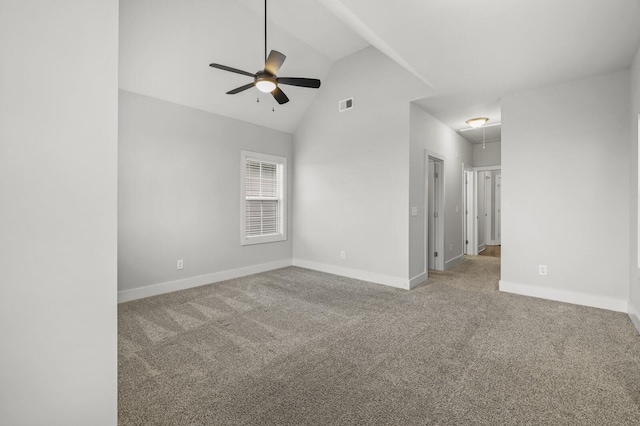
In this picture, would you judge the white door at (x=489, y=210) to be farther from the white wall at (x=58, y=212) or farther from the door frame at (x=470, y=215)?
the white wall at (x=58, y=212)

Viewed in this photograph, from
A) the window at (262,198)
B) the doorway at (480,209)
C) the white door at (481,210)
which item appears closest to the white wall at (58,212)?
the window at (262,198)

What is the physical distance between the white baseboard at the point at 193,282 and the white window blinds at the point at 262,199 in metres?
0.60

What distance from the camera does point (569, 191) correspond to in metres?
3.53

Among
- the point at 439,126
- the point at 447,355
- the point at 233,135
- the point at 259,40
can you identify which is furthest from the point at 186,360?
the point at 439,126

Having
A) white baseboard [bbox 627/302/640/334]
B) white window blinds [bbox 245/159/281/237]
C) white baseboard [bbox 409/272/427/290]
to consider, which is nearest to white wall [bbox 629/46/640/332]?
white baseboard [bbox 627/302/640/334]

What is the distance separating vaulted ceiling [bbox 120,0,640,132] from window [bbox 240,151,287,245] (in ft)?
2.50

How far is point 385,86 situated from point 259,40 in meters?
1.92

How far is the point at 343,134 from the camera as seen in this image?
4.97 meters

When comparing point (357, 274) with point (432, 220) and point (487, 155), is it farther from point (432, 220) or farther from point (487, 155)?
point (487, 155)

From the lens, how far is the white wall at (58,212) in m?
0.87

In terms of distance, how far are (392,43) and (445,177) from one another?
3356mm

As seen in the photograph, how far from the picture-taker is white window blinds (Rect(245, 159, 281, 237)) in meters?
5.14

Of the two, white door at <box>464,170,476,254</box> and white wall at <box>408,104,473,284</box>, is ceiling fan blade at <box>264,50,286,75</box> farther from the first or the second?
white door at <box>464,170,476,254</box>

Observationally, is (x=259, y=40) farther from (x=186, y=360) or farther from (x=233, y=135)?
(x=186, y=360)
